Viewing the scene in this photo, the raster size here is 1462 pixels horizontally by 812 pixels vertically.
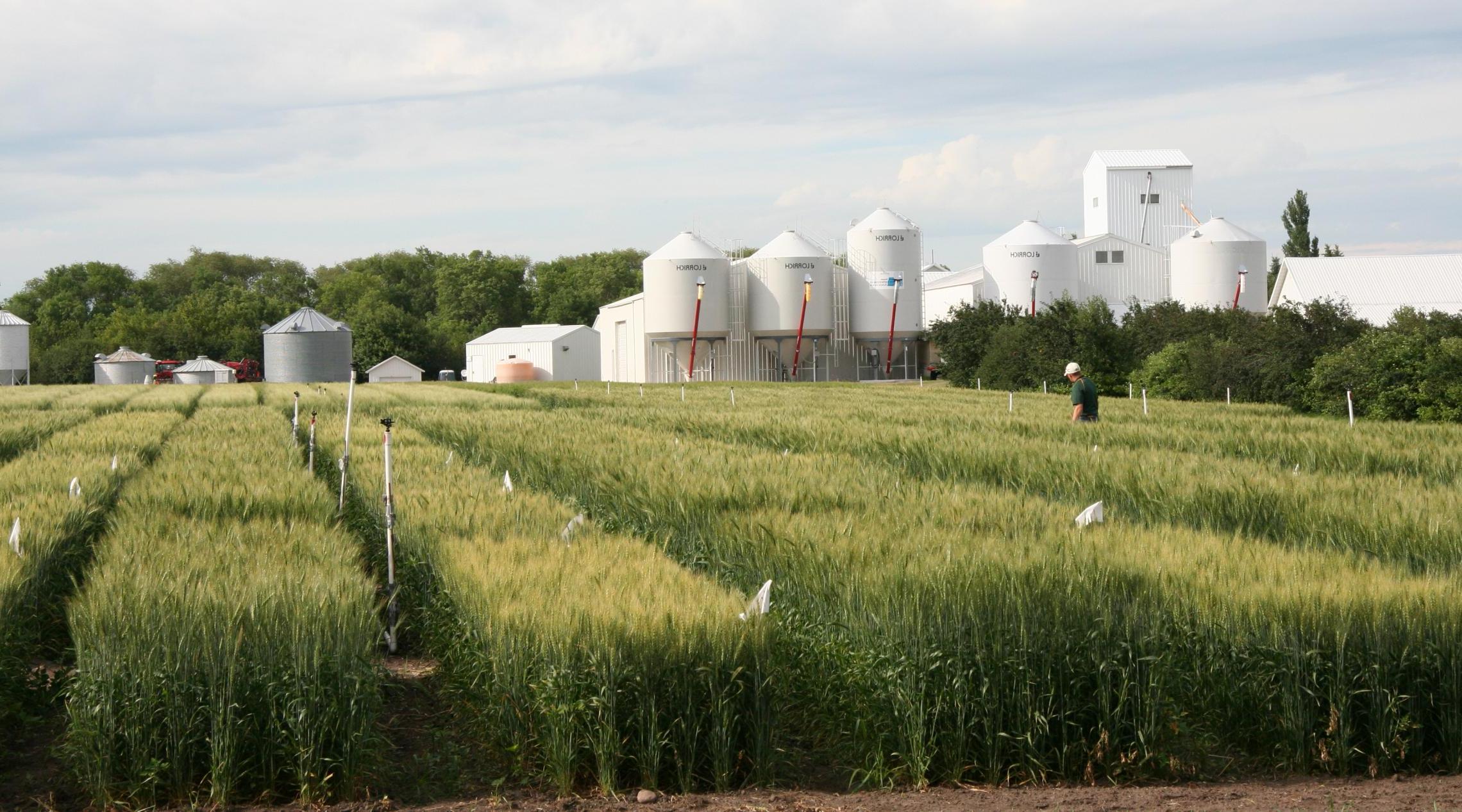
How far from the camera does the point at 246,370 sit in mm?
94438

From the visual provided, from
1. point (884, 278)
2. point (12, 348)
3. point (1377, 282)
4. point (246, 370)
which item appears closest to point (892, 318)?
point (884, 278)

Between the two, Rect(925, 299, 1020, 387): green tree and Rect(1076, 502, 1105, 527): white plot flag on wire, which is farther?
Rect(925, 299, 1020, 387): green tree

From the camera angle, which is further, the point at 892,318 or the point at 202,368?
the point at 202,368

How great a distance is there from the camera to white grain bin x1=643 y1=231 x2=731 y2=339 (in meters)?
69.0

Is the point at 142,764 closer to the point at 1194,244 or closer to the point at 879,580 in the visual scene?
the point at 879,580

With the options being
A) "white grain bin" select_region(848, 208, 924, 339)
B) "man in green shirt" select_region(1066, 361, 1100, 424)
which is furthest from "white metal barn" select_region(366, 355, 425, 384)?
"man in green shirt" select_region(1066, 361, 1100, 424)

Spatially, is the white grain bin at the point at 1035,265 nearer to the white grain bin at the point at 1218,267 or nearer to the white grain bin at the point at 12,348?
the white grain bin at the point at 1218,267

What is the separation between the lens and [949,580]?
675 cm

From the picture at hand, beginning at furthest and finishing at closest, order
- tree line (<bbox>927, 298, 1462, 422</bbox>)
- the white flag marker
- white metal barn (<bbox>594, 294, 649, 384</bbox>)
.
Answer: white metal barn (<bbox>594, 294, 649, 384</bbox>) → tree line (<bbox>927, 298, 1462, 422</bbox>) → the white flag marker

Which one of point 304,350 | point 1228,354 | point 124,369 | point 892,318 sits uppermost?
point 892,318

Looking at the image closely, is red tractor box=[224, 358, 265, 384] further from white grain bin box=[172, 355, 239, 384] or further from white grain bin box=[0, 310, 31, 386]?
white grain bin box=[0, 310, 31, 386]

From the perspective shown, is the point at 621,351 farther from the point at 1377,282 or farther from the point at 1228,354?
the point at 1377,282

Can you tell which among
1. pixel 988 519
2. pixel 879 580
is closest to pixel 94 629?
pixel 879 580

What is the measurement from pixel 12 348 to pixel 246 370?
15021 mm
